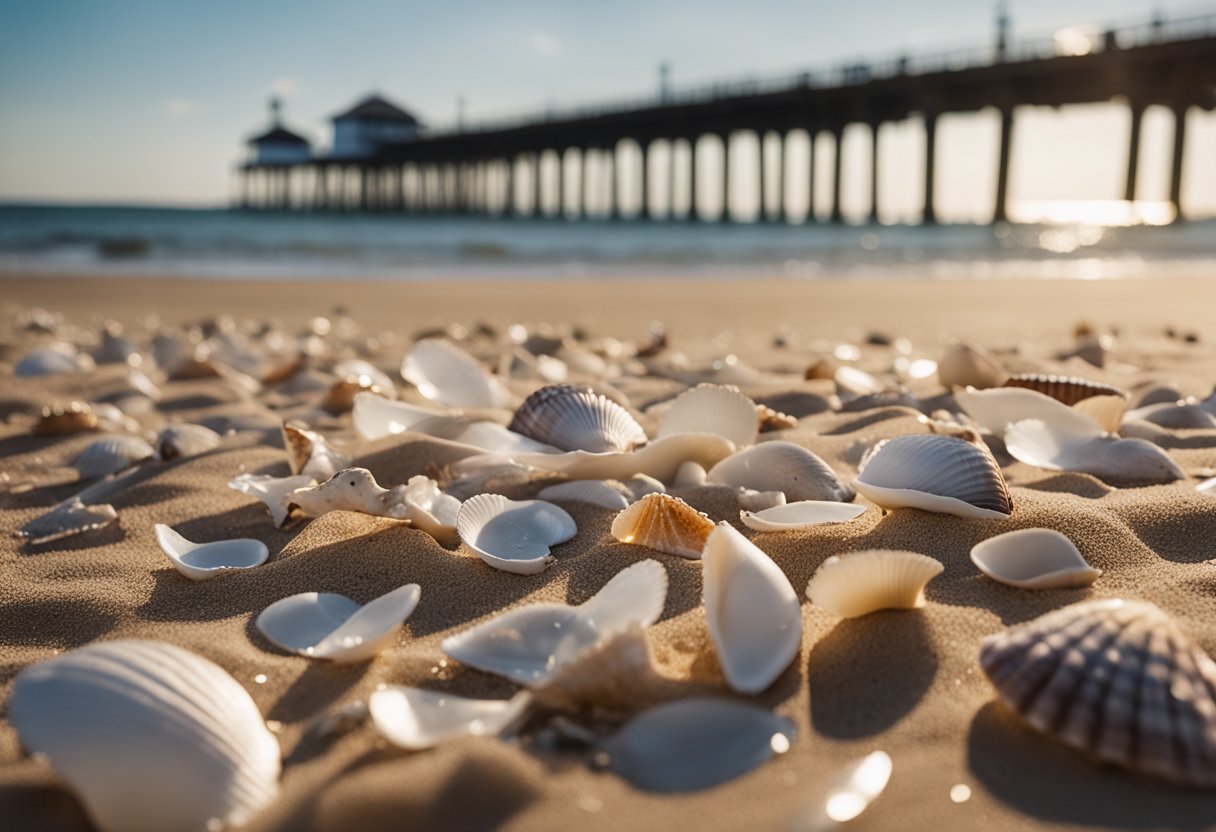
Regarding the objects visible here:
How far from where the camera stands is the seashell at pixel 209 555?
4.65 feet

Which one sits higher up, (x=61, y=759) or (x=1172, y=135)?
(x=1172, y=135)

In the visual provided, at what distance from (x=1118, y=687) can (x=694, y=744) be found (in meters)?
0.38

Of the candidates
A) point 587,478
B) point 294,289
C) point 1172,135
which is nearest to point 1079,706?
point 587,478

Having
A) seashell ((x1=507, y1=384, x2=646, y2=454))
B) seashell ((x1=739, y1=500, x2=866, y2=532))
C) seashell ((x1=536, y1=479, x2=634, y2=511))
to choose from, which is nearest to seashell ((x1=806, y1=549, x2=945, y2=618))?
seashell ((x1=739, y1=500, x2=866, y2=532))

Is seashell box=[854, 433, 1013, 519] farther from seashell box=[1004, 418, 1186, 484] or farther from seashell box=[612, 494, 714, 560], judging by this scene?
seashell box=[1004, 418, 1186, 484]

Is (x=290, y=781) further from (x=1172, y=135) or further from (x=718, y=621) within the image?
(x=1172, y=135)

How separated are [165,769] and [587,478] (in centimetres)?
103

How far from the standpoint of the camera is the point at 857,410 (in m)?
2.52

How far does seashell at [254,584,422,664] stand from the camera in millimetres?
1127

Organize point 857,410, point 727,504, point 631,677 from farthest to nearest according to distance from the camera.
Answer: point 857,410, point 727,504, point 631,677

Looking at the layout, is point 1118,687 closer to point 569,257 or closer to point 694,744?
point 694,744

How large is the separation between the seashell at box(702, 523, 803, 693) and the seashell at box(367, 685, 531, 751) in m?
0.22

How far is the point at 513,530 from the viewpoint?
1.51 meters

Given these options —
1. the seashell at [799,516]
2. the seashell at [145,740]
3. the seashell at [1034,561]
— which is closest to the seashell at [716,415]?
the seashell at [799,516]
